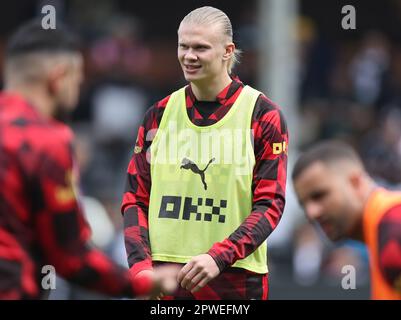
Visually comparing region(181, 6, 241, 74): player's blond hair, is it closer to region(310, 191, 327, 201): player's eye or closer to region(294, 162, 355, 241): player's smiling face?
region(294, 162, 355, 241): player's smiling face

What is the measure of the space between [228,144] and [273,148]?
0.81 ft

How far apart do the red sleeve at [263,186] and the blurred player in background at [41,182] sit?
71cm

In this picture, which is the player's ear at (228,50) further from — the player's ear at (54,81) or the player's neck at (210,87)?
the player's ear at (54,81)

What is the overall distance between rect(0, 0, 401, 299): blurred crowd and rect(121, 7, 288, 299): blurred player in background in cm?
782

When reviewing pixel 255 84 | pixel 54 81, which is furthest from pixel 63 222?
pixel 255 84

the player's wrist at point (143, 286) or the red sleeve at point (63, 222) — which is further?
the player's wrist at point (143, 286)

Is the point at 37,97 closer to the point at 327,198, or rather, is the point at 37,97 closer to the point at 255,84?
the point at 327,198

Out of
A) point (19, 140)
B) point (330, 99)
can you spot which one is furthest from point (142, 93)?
point (19, 140)

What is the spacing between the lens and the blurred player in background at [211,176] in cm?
594

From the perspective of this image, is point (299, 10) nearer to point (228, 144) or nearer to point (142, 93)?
point (142, 93)

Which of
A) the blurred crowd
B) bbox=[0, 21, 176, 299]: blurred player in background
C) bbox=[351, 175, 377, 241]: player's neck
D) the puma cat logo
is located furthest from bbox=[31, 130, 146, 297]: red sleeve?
the blurred crowd

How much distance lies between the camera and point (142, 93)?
17.0m

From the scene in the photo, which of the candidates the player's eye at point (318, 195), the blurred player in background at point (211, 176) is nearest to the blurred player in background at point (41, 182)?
the blurred player in background at point (211, 176)

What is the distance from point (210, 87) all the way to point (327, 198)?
974 millimetres
